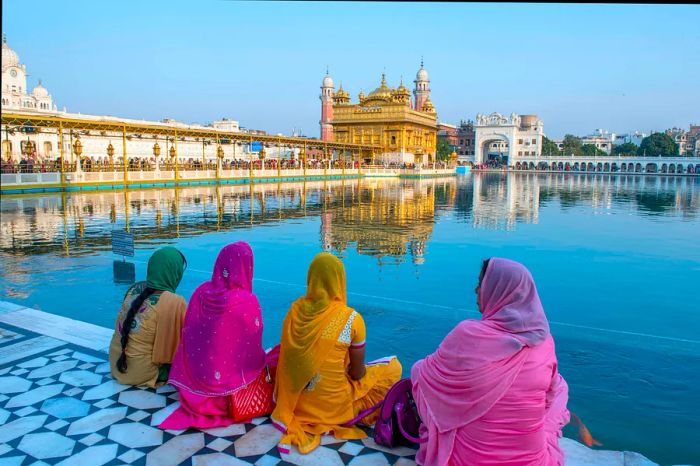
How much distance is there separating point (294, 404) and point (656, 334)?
12.3 feet

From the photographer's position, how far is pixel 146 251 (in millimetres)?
8500

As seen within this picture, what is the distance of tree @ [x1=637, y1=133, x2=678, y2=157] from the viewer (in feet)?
215

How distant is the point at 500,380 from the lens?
2082 millimetres

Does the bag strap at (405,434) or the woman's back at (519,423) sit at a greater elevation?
the woman's back at (519,423)

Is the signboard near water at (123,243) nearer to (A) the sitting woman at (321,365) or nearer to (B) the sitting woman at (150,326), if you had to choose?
(B) the sitting woman at (150,326)

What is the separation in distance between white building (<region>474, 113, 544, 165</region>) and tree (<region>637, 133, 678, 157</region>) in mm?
13238

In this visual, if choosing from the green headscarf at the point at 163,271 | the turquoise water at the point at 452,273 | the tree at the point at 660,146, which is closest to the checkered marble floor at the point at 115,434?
the green headscarf at the point at 163,271

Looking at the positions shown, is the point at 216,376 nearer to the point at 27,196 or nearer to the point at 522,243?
the point at 522,243

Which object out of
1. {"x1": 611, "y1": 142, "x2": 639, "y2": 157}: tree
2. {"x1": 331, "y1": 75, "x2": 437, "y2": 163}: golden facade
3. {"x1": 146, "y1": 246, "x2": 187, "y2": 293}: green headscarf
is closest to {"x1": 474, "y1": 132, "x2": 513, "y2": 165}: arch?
{"x1": 611, "y1": 142, "x2": 639, "y2": 157}: tree

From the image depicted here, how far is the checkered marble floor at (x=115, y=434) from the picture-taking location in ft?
8.35

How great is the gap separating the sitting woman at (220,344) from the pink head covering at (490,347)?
3.74 feet

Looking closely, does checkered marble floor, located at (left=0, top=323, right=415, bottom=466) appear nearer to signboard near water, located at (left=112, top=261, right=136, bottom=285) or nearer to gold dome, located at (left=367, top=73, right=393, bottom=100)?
signboard near water, located at (left=112, top=261, right=136, bottom=285)

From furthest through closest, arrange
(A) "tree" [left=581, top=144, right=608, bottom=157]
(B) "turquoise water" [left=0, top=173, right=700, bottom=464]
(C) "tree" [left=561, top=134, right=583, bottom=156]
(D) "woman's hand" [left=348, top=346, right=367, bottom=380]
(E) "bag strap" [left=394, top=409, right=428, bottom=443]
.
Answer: (A) "tree" [left=581, top=144, right=608, bottom=157] → (C) "tree" [left=561, top=134, right=583, bottom=156] → (B) "turquoise water" [left=0, top=173, right=700, bottom=464] → (D) "woman's hand" [left=348, top=346, right=367, bottom=380] → (E) "bag strap" [left=394, top=409, right=428, bottom=443]

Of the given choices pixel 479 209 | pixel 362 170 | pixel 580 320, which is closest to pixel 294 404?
pixel 580 320
